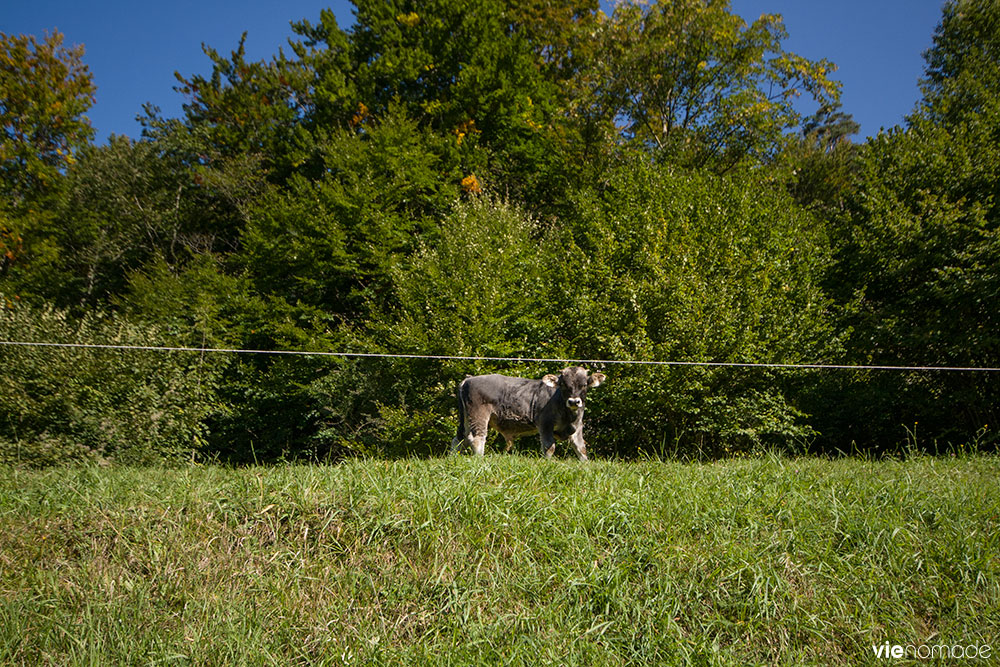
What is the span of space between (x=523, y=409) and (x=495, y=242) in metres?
9.17

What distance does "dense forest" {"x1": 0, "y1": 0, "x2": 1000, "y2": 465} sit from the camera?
45.4 ft

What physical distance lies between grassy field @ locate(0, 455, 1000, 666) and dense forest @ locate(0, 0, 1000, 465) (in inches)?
158

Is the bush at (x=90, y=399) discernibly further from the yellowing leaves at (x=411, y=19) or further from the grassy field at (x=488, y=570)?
the yellowing leaves at (x=411, y=19)

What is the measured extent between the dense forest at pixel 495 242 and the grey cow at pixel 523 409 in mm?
1911

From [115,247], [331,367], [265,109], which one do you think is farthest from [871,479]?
[115,247]

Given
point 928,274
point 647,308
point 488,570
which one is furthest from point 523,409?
point 928,274

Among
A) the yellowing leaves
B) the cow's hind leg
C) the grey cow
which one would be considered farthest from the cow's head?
the yellowing leaves

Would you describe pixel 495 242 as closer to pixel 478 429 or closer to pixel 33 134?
pixel 478 429

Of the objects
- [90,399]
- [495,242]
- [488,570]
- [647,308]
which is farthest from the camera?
[495,242]

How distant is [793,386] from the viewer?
14.6m

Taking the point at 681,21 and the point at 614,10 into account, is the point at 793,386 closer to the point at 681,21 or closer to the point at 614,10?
the point at 681,21

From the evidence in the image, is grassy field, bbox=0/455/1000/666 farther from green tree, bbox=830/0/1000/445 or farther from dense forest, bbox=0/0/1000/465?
green tree, bbox=830/0/1000/445

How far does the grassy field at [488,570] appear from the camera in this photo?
4.54 meters

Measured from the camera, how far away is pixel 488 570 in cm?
505
